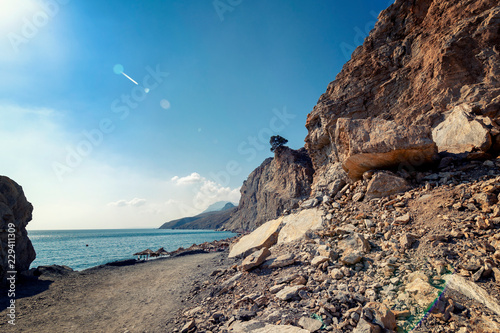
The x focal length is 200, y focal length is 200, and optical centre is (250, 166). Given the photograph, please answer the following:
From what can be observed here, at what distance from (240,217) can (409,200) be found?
97625mm

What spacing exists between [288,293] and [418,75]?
15.6 metres

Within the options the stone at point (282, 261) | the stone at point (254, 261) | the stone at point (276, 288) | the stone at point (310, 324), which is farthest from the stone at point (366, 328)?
the stone at point (254, 261)

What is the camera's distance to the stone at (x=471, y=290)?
9.45 ft

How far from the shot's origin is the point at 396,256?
432cm

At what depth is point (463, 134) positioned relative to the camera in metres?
7.16

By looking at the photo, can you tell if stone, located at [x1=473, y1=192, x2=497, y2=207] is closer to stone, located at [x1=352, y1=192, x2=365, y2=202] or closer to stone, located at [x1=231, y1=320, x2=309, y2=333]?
stone, located at [x1=352, y1=192, x2=365, y2=202]

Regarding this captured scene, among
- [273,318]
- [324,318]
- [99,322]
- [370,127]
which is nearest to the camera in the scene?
[324,318]

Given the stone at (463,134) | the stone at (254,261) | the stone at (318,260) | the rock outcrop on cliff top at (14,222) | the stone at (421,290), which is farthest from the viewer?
the rock outcrop on cliff top at (14,222)

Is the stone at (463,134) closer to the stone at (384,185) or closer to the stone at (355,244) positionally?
the stone at (384,185)

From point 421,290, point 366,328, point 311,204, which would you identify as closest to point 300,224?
point 311,204

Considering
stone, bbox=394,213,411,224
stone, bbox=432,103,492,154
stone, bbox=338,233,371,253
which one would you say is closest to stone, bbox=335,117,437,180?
stone, bbox=432,103,492,154

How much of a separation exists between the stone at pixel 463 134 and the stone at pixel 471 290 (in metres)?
5.23

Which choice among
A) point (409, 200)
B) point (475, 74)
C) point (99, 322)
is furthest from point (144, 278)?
point (475, 74)

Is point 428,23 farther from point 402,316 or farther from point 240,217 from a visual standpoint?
point 240,217
